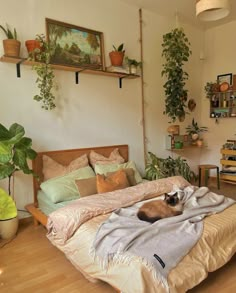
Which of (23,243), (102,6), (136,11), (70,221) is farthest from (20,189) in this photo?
(136,11)

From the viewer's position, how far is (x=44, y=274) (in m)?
2.07

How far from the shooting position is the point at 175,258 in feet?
5.35

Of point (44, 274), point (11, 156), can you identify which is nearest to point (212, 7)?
point (11, 156)

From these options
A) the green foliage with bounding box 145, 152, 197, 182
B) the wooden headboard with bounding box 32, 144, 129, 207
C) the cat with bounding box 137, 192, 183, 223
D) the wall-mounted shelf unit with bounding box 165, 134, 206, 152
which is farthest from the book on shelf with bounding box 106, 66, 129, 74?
the cat with bounding box 137, 192, 183, 223

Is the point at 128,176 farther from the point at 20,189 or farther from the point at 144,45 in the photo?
the point at 144,45

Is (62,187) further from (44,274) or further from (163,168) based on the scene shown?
(163,168)

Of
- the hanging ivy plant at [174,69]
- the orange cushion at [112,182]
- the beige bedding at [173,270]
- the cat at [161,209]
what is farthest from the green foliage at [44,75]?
the hanging ivy plant at [174,69]

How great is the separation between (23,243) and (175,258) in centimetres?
168

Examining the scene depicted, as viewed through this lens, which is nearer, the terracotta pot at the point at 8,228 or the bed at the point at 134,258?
the bed at the point at 134,258

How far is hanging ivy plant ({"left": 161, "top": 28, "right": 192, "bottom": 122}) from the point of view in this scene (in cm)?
379

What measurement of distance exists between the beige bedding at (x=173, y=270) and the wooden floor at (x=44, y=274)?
0.39ft

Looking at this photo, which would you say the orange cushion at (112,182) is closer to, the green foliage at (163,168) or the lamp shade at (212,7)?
the green foliage at (163,168)

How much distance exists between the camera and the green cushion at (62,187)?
8.89 ft

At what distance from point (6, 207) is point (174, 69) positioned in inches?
119
